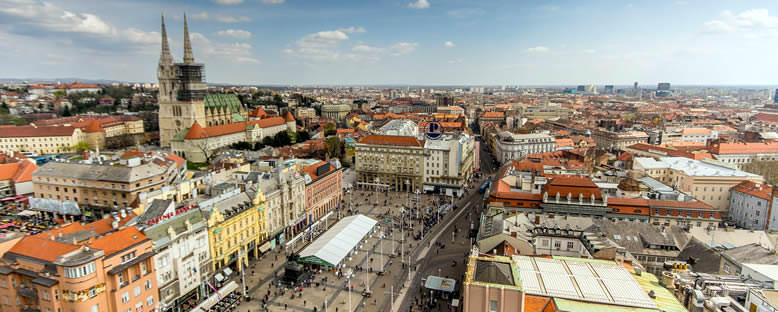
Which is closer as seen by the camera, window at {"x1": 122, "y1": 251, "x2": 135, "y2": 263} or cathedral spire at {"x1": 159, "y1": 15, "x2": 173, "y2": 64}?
window at {"x1": 122, "y1": 251, "x2": 135, "y2": 263}

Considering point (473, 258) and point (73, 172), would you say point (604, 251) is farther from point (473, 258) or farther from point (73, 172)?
point (73, 172)

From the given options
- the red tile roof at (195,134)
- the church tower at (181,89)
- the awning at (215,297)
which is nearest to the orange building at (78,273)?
the awning at (215,297)

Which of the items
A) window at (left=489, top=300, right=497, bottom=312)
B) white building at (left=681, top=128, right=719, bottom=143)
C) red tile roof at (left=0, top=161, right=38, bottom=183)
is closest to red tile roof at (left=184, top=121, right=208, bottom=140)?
red tile roof at (left=0, top=161, right=38, bottom=183)

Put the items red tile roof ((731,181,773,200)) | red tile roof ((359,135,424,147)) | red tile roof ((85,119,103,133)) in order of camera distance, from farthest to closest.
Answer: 1. red tile roof ((85,119,103,133))
2. red tile roof ((359,135,424,147))
3. red tile roof ((731,181,773,200))

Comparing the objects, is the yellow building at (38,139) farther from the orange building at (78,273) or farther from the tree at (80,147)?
the orange building at (78,273)

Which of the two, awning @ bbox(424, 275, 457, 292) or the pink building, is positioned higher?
the pink building

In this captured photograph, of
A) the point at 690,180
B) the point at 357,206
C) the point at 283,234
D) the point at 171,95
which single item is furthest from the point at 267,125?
the point at 690,180

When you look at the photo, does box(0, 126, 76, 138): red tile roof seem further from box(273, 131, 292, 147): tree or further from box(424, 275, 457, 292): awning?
box(424, 275, 457, 292): awning
